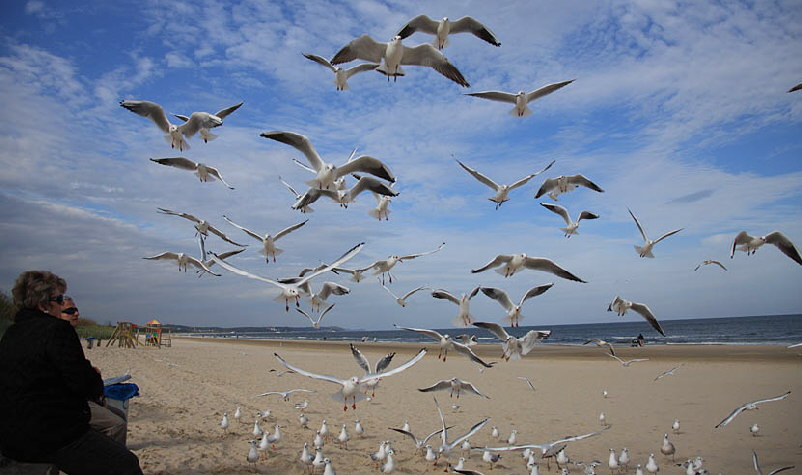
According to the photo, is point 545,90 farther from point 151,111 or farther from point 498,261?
point 151,111

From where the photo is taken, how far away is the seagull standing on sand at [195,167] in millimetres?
7906

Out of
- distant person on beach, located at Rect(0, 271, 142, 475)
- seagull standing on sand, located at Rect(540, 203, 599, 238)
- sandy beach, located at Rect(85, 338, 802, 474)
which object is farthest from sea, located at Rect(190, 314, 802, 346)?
distant person on beach, located at Rect(0, 271, 142, 475)

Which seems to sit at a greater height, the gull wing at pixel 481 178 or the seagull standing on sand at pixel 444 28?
the seagull standing on sand at pixel 444 28

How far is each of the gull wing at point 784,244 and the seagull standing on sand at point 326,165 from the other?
584 centimetres

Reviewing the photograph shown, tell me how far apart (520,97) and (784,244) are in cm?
455

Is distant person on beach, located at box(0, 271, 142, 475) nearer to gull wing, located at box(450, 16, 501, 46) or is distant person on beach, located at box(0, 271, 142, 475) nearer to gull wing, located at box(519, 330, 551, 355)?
gull wing, located at box(519, 330, 551, 355)

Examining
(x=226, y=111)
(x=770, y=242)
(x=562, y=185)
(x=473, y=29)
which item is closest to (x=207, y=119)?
(x=226, y=111)

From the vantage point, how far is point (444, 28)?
766cm

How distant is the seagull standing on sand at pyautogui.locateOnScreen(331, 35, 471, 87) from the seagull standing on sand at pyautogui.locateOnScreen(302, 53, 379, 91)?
0.30 metres

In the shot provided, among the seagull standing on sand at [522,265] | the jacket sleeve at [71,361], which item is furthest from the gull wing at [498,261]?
the jacket sleeve at [71,361]

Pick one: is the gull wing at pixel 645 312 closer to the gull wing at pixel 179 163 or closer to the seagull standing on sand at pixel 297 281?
the seagull standing on sand at pixel 297 281

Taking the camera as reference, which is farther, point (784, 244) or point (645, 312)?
point (645, 312)

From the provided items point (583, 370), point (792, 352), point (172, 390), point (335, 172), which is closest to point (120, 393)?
point (335, 172)

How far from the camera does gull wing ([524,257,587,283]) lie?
28.4 ft
